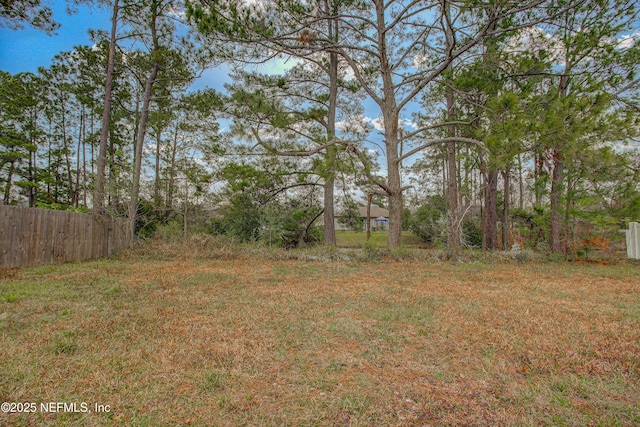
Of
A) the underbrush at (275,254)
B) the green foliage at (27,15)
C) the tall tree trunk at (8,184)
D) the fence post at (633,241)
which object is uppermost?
the green foliage at (27,15)

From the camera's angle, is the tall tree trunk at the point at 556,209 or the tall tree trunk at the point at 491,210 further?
the tall tree trunk at the point at 491,210

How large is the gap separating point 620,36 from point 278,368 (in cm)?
1039

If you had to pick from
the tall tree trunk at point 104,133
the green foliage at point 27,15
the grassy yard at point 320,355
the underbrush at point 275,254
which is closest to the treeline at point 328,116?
the tall tree trunk at point 104,133

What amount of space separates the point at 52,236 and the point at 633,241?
48.8 feet

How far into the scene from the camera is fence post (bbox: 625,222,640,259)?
8.37m

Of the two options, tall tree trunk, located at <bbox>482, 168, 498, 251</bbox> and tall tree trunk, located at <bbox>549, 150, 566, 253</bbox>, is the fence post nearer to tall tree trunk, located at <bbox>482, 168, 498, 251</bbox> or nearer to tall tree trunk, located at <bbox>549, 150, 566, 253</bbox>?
tall tree trunk, located at <bbox>549, 150, 566, 253</bbox>

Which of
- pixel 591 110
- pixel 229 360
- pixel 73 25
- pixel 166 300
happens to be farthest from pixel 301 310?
pixel 73 25

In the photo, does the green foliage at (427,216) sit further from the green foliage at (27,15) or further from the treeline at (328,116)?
the green foliage at (27,15)

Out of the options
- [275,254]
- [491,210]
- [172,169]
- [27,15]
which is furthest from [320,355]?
[172,169]

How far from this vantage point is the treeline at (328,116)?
649 centimetres

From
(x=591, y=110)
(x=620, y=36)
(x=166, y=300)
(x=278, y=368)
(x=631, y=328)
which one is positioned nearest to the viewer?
(x=278, y=368)

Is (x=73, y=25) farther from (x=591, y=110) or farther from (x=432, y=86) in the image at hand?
(x=591, y=110)

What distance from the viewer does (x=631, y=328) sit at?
2.73m

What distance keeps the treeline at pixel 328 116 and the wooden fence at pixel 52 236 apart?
662mm
